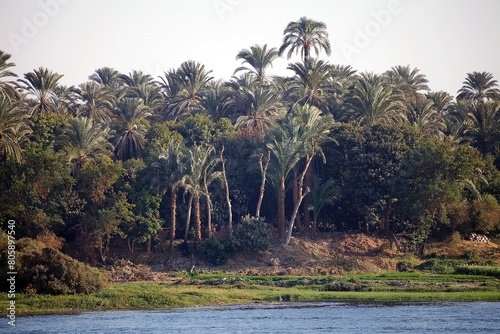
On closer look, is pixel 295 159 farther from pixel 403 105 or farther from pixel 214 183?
pixel 403 105

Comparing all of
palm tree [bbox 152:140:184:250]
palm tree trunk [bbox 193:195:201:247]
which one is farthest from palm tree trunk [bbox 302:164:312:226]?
palm tree [bbox 152:140:184:250]

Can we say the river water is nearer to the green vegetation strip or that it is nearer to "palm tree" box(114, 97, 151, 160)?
the green vegetation strip

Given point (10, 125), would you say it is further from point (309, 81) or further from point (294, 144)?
point (309, 81)

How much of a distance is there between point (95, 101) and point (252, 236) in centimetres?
2235

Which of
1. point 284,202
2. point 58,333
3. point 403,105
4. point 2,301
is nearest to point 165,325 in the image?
point 58,333

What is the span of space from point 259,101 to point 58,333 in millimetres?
43841

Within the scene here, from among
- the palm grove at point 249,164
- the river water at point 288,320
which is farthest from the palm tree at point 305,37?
the river water at point 288,320

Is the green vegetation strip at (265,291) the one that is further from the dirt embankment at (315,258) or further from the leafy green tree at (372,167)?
the leafy green tree at (372,167)

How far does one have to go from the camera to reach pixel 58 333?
44.5m

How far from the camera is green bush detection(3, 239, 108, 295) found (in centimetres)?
5428

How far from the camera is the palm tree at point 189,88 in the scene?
92188mm

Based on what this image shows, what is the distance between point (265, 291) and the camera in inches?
2415

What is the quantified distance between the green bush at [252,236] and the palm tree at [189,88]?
19.8 meters

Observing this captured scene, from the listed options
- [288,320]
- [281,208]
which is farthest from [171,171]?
[288,320]
